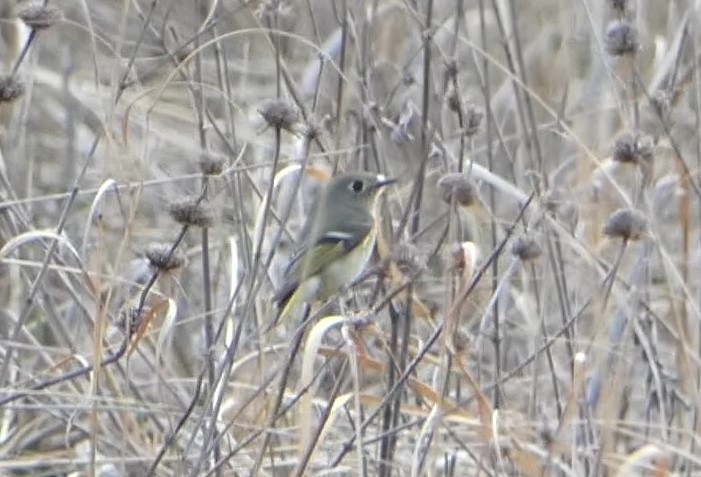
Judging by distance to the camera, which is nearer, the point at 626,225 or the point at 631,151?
the point at 626,225

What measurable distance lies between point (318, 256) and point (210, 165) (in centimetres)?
115

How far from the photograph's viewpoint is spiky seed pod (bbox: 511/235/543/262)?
2.97 meters

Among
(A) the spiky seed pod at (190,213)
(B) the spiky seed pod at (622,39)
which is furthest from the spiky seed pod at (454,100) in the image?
(A) the spiky seed pod at (190,213)

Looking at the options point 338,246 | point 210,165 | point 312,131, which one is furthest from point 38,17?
point 338,246

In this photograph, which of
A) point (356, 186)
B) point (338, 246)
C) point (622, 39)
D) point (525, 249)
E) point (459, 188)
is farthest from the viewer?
point (338, 246)

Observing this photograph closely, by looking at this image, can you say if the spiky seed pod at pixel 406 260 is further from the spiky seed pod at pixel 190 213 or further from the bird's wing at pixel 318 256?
the bird's wing at pixel 318 256

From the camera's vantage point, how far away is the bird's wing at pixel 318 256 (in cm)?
363

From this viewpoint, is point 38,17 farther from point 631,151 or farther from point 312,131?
point 631,151

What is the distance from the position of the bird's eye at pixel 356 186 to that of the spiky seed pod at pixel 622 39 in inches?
33.6

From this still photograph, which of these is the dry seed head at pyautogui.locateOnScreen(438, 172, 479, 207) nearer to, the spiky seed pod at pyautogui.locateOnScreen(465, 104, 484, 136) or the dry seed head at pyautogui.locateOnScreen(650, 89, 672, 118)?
the spiky seed pod at pyautogui.locateOnScreen(465, 104, 484, 136)

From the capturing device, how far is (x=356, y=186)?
152 inches

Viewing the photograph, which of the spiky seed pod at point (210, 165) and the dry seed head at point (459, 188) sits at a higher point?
the spiky seed pod at point (210, 165)

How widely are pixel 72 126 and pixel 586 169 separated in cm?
256

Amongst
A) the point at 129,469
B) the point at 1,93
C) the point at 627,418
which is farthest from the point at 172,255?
the point at 627,418
